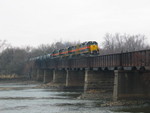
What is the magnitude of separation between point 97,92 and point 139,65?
48.3 ft

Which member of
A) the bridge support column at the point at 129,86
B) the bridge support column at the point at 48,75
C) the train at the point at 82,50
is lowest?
the bridge support column at the point at 129,86

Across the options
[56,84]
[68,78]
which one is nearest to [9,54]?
[56,84]

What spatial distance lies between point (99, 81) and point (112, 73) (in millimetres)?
2659

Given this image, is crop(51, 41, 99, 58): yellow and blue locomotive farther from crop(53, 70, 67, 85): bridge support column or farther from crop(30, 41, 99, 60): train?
crop(53, 70, 67, 85): bridge support column

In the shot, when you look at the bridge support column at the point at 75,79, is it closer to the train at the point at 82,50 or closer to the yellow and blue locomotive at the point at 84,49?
the train at the point at 82,50

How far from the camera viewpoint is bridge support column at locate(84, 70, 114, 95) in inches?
2098

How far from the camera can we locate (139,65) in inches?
1517

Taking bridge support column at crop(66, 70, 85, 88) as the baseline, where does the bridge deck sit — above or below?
above

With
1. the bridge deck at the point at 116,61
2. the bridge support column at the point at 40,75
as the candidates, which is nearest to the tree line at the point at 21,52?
the bridge support column at the point at 40,75

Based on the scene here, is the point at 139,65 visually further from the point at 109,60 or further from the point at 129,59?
the point at 109,60

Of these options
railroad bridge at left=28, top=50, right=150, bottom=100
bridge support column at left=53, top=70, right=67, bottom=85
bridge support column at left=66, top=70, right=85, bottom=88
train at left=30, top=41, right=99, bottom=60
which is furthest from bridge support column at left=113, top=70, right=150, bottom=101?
bridge support column at left=53, top=70, right=67, bottom=85

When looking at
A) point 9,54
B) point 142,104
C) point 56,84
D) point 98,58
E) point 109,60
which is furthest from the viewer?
point 9,54

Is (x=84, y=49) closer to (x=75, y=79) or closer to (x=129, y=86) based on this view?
(x=75, y=79)

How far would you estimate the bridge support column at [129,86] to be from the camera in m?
39.3
